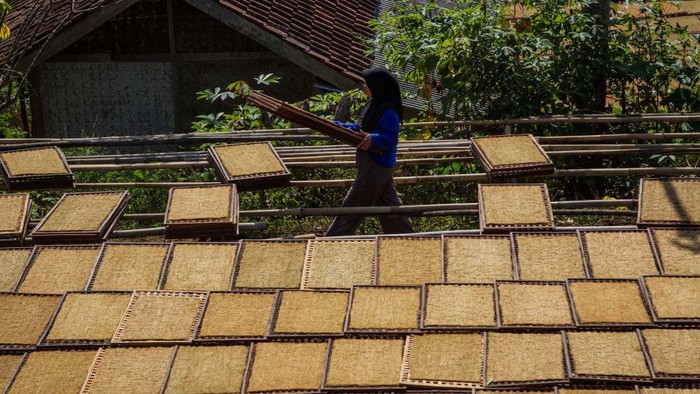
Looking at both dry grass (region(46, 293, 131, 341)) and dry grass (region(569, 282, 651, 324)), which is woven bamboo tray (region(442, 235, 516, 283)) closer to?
dry grass (region(569, 282, 651, 324))

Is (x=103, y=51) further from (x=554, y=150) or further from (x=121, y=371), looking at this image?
(x=121, y=371)

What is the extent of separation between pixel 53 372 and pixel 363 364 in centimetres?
118

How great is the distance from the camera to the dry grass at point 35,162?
5.33 metres

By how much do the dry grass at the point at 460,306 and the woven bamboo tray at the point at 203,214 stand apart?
3.38 feet

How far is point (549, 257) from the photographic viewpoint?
15.1 ft

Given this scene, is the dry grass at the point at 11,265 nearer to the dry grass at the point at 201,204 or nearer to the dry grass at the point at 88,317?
the dry grass at the point at 88,317

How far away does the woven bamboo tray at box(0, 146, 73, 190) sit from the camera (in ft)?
17.4

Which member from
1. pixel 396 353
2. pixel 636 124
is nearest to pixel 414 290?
pixel 396 353

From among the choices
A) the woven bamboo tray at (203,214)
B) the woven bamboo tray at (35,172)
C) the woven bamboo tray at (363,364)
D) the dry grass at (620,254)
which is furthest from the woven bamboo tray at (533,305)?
the woven bamboo tray at (35,172)

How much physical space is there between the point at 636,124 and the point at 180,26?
3.91m

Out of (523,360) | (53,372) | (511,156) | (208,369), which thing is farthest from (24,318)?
(511,156)

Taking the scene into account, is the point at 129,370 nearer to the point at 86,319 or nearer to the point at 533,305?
the point at 86,319

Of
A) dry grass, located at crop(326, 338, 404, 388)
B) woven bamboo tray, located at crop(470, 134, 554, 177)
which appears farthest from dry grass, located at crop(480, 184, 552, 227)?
dry grass, located at crop(326, 338, 404, 388)

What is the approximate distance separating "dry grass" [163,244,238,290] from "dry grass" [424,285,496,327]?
874 mm
